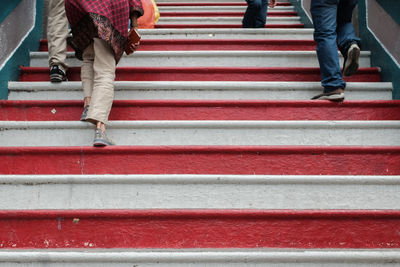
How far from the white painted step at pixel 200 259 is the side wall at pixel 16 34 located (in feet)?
4.13

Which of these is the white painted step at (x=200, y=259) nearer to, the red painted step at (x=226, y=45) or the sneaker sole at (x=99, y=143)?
the sneaker sole at (x=99, y=143)

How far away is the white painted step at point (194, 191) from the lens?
189 centimetres

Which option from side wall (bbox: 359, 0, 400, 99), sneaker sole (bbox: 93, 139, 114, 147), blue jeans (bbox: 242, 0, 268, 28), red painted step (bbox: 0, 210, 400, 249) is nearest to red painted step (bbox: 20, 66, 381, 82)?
side wall (bbox: 359, 0, 400, 99)

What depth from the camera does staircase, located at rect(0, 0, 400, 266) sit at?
1.76 metres

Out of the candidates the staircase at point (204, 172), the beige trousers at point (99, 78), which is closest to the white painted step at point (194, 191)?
the staircase at point (204, 172)

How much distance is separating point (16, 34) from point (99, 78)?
1008mm

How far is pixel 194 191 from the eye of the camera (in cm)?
191

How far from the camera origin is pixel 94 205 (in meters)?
1.89

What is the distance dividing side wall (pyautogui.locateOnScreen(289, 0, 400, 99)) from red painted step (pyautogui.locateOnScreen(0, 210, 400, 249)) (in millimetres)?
1101

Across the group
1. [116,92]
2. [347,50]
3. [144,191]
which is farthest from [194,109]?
[347,50]

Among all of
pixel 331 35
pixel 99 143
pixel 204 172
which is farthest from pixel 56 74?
pixel 331 35

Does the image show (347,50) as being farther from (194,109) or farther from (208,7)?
(208,7)

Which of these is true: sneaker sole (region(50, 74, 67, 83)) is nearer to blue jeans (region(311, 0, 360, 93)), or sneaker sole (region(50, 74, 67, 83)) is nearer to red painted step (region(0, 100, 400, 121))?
red painted step (region(0, 100, 400, 121))

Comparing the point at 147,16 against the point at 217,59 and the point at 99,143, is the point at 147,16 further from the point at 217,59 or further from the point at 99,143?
the point at 99,143
